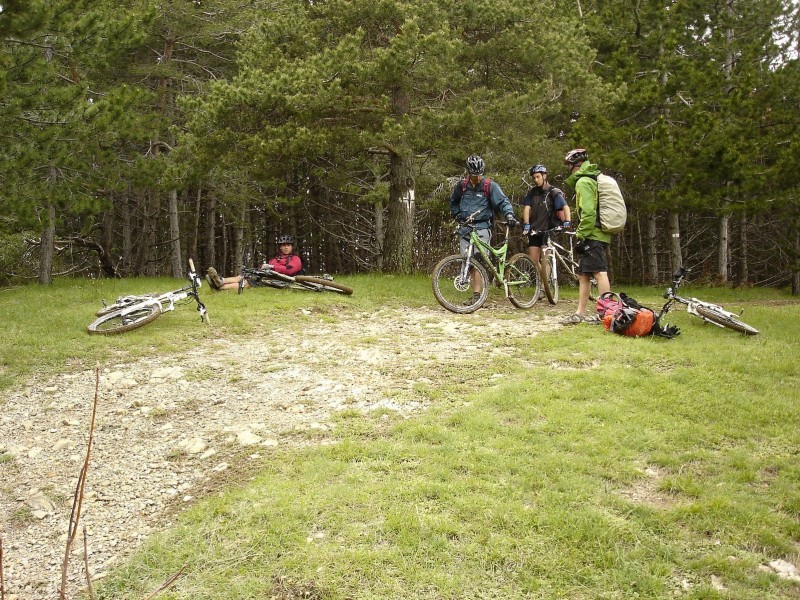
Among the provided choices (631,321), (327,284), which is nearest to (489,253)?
(631,321)

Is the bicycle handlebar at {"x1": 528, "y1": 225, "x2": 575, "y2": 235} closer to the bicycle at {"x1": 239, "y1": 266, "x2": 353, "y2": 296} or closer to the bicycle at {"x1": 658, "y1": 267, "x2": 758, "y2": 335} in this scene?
the bicycle at {"x1": 658, "y1": 267, "x2": 758, "y2": 335}

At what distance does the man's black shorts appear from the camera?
26.4ft

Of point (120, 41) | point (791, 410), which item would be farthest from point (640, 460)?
point (120, 41)

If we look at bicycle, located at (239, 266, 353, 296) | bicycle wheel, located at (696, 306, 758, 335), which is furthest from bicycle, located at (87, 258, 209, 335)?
bicycle wheel, located at (696, 306, 758, 335)

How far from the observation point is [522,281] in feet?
33.6

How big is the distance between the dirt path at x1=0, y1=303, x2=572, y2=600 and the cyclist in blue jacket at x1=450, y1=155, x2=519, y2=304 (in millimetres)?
1817

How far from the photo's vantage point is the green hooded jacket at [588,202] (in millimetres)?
8008

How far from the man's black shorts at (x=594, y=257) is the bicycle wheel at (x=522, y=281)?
1.93m

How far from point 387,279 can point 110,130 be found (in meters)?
6.40

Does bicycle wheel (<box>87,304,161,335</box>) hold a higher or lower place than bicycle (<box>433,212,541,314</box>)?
lower

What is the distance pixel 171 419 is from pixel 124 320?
339 cm

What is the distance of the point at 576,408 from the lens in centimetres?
519

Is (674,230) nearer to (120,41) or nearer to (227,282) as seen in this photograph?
(227,282)

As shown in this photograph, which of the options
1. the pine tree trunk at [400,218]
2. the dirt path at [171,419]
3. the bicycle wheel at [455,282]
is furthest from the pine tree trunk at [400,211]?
the dirt path at [171,419]
